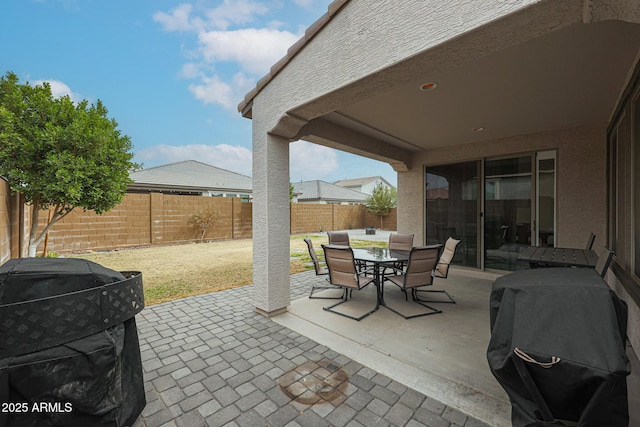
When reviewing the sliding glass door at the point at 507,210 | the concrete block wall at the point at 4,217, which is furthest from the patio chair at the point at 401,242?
the concrete block wall at the point at 4,217

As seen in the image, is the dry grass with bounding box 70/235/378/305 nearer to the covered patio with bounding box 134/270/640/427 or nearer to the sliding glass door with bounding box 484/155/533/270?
the covered patio with bounding box 134/270/640/427

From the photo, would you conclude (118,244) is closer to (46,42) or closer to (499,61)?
(46,42)

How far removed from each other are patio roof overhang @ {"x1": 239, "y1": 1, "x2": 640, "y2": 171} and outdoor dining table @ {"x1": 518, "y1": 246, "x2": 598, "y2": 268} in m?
2.13

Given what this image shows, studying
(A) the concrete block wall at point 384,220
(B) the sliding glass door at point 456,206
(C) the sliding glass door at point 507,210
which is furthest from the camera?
A: (A) the concrete block wall at point 384,220

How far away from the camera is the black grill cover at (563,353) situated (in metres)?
1.14

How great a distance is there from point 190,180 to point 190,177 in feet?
1.95

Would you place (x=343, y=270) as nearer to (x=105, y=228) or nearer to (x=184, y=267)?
(x=184, y=267)

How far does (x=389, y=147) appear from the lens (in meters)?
6.30

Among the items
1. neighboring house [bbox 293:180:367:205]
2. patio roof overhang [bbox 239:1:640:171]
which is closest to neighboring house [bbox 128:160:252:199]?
neighboring house [bbox 293:180:367:205]

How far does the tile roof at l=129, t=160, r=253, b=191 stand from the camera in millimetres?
14969

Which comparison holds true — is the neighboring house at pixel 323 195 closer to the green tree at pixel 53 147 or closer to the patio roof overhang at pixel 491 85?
the green tree at pixel 53 147

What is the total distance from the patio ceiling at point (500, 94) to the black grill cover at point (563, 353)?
178cm

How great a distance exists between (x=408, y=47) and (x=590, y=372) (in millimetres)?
2258

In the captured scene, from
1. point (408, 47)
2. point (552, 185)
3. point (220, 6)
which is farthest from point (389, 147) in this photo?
point (220, 6)
